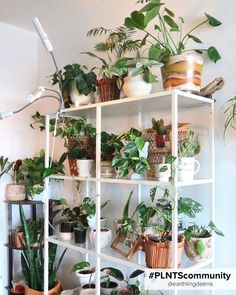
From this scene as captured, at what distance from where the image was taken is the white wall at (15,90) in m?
2.65

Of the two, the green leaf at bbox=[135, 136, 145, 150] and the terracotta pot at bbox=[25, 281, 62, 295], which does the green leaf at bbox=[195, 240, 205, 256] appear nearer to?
the green leaf at bbox=[135, 136, 145, 150]

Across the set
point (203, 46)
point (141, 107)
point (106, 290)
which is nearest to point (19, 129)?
point (141, 107)

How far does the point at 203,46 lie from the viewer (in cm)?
179

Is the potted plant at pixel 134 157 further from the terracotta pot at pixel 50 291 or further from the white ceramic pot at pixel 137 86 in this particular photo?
the terracotta pot at pixel 50 291

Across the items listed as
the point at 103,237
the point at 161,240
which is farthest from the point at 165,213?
the point at 103,237

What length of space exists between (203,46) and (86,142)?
35.2 inches

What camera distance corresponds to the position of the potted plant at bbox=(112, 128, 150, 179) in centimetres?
156

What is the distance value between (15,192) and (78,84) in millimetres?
1141

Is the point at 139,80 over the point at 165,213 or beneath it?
over

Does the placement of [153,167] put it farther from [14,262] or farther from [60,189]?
[14,262]

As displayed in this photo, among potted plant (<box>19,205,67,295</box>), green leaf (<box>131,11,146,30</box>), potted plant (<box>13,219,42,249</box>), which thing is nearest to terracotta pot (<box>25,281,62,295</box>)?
potted plant (<box>19,205,67,295</box>)

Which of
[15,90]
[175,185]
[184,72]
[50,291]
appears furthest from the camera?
[15,90]

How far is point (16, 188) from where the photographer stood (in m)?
2.56

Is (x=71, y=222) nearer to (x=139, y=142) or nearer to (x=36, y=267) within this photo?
(x=36, y=267)
